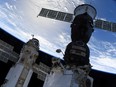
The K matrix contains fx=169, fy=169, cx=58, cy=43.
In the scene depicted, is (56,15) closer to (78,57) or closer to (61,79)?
(78,57)

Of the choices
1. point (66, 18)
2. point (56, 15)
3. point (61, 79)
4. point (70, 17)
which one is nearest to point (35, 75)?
point (56, 15)

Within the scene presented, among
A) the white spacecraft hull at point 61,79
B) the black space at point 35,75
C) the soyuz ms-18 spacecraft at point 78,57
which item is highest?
the black space at point 35,75

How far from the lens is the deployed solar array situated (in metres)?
17.5

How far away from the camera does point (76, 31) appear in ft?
52.0

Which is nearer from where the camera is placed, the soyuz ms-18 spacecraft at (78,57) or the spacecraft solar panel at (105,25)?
the soyuz ms-18 spacecraft at (78,57)

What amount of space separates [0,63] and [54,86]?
12.3 metres

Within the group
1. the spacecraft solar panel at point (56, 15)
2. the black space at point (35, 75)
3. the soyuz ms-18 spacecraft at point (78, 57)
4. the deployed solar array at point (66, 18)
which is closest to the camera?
the soyuz ms-18 spacecraft at point (78, 57)

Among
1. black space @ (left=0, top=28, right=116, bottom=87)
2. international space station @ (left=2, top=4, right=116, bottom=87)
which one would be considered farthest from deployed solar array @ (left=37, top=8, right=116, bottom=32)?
black space @ (left=0, top=28, right=116, bottom=87)

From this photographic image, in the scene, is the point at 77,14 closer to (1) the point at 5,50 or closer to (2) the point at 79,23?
(2) the point at 79,23

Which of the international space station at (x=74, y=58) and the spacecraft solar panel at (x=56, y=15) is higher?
the spacecraft solar panel at (x=56, y=15)

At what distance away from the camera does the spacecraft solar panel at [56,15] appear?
18.1 metres

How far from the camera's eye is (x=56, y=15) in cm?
1841

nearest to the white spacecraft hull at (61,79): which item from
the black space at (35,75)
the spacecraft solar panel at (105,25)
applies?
the spacecraft solar panel at (105,25)

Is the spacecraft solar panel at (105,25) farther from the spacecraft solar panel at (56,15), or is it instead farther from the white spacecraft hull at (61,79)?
the white spacecraft hull at (61,79)
